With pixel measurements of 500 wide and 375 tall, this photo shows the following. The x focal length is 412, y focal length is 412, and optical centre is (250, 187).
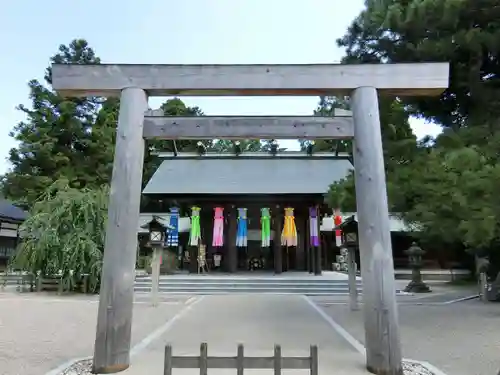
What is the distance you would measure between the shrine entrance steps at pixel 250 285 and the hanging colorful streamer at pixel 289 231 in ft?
7.01

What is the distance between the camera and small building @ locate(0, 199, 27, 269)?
24125 millimetres

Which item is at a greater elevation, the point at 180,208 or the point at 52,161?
the point at 52,161

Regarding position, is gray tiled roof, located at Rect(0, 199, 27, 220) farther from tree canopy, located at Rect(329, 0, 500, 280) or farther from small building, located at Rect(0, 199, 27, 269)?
tree canopy, located at Rect(329, 0, 500, 280)

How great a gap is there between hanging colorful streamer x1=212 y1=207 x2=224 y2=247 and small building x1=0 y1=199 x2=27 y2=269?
13.4 meters

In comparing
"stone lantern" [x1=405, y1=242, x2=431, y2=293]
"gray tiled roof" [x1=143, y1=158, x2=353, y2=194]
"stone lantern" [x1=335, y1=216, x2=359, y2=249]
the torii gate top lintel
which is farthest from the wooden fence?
"gray tiled roof" [x1=143, y1=158, x2=353, y2=194]

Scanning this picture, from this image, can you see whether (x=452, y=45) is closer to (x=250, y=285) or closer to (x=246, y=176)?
(x=250, y=285)

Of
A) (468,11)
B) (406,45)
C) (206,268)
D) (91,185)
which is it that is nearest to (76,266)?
(206,268)

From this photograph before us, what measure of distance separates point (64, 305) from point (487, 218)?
11.2 metres

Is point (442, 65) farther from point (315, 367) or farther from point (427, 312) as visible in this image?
point (427, 312)

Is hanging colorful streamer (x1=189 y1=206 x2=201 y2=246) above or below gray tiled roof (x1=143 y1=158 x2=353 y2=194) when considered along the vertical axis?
below

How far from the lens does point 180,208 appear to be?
20562 mm

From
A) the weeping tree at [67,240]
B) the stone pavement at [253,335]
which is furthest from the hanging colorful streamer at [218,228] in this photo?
the stone pavement at [253,335]

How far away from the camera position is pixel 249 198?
1953cm

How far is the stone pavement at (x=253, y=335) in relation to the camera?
5289mm
